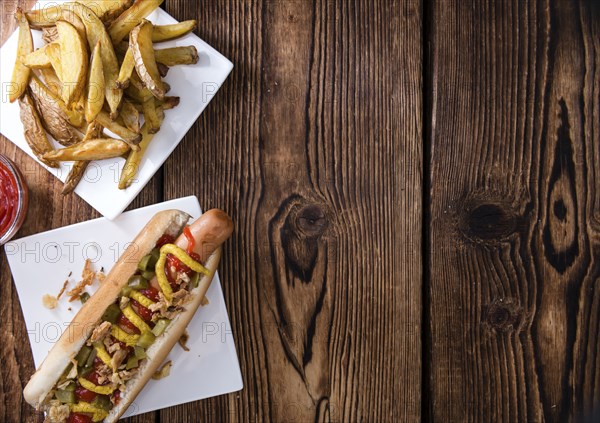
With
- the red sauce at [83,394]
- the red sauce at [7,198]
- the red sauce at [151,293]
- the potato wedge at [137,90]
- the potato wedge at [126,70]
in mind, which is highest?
the potato wedge at [126,70]

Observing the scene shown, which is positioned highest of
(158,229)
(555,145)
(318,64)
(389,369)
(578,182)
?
(318,64)

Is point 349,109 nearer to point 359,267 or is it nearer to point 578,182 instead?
point 359,267

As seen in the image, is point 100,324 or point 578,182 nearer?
point 100,324

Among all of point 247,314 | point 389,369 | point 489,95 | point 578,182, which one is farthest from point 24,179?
point 578,182

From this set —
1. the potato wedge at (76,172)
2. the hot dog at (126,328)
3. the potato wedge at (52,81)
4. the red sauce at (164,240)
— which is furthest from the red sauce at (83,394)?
the potato wedge at (52,81)

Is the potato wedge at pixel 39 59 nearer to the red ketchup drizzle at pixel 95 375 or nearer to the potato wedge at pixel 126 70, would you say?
the potato wedge at pixel 126 70

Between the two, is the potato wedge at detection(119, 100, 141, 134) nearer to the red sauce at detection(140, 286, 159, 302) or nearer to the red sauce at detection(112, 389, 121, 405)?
the red sauce at detection(140, 286, 159, 302)

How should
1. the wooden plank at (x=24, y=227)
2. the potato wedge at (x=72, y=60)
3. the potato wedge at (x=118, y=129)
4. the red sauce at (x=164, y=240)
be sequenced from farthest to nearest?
the wooden plank at (x=24, y=227)
the red sauce at (x=164, y=240)
the potato wedge at (x=118, y=129)
the potato wedge at (x=72, y=60)
